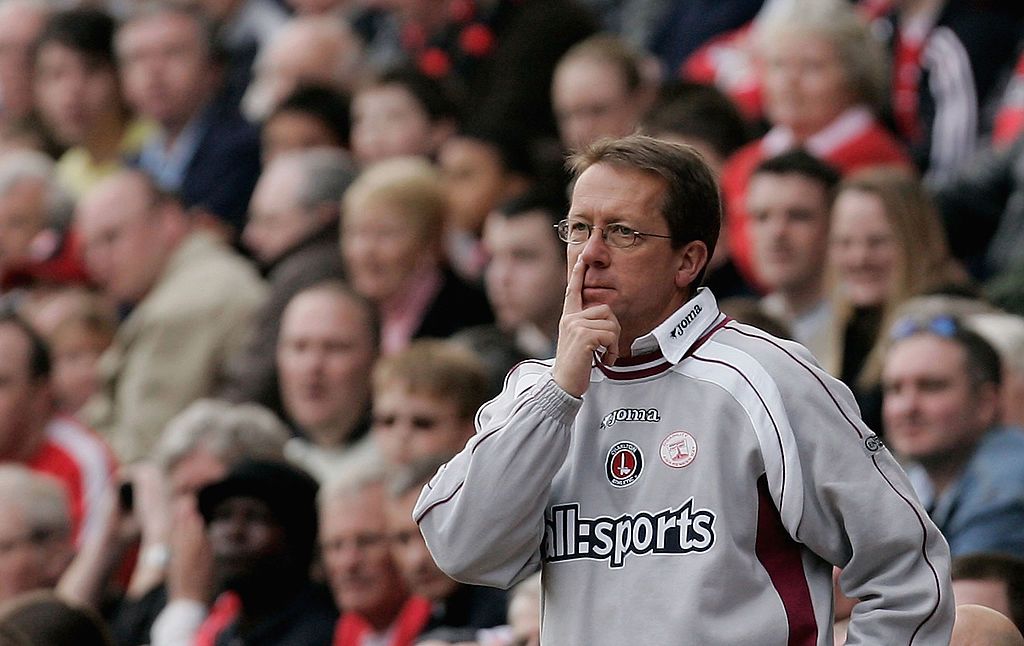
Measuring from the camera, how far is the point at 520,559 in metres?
3.55

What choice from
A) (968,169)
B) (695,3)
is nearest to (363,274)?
(968,169)

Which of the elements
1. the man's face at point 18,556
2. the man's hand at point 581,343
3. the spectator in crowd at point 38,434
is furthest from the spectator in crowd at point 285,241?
the man's hand at point 581,343

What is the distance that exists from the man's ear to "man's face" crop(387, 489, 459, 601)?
2.75 meters

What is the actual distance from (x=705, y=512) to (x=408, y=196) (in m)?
5.43

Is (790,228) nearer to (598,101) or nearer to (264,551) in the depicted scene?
(598,101)

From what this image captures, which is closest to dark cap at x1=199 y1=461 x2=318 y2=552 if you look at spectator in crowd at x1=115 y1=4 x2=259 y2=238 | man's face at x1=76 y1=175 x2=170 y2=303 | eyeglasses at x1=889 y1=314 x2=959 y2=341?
eyeglasses at x1=889 y1=314 x2=959 y2=341

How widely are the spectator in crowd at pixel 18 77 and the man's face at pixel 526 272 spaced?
5058 mm

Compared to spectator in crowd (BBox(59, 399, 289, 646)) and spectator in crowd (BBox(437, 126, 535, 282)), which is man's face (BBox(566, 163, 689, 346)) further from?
spectator in crowd (BBox(437, 126, 535, 282))

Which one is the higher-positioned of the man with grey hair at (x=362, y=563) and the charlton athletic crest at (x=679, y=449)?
the man with grey hair at (x=362, y=563)

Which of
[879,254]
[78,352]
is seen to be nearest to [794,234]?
[879,254]

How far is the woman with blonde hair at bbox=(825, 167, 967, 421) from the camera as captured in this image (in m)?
7.20

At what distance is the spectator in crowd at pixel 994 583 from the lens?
485 centimetres

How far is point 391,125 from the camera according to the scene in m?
10.1

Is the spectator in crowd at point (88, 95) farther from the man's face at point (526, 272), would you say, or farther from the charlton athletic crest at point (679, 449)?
the charlton athletic crest at point (679, 449)
